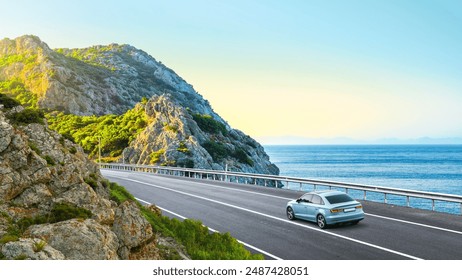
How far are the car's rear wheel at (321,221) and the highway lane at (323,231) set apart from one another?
25 cm

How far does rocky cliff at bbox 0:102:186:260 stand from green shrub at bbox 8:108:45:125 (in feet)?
0.09

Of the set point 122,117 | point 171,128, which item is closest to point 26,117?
point 171,128

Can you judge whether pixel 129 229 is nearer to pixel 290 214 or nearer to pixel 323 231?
pixel 323 231

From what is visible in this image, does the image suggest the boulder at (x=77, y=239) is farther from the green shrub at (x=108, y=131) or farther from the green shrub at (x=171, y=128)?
the green shrub at (x=108, y=131)

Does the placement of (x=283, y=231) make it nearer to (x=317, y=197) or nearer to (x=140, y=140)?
(x=317, y=197)

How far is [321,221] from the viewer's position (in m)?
19.3

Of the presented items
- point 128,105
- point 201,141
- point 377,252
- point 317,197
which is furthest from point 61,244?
point 128,105

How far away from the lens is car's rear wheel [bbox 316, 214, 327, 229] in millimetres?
19109

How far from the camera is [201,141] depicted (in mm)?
74875

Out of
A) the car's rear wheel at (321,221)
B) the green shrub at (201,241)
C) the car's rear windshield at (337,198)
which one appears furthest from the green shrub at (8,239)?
the car's rear windshield at (337,198)

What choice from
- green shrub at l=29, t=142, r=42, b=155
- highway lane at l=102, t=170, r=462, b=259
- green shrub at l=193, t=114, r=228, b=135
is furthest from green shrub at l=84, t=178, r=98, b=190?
green shrub at l=193, t=114, r=228, b=135

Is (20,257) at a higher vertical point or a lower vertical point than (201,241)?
higher

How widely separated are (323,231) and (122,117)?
8413 centimetres

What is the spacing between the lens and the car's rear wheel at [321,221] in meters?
19.1
